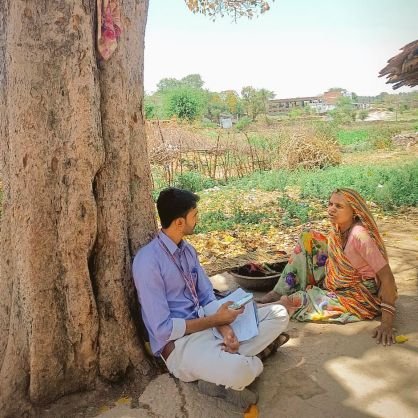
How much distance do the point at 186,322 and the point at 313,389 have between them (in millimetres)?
959

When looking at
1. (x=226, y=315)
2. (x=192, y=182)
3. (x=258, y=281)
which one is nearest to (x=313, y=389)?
(x=226, y=315)

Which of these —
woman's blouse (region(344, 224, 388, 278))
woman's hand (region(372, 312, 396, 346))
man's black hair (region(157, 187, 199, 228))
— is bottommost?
woman's hand (region(372, 312, 396, 346))

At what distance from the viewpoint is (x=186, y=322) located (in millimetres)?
2607

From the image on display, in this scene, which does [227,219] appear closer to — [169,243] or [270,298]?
[270,298]

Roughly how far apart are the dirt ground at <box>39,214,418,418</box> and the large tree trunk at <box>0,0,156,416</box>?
0.20 metres

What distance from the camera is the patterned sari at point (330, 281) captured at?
3568mm

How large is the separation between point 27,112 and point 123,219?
0.89m

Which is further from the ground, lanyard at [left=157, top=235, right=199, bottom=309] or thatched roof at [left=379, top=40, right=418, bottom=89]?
thatched roof at [left=379, top=40, right=418, bottom=89]

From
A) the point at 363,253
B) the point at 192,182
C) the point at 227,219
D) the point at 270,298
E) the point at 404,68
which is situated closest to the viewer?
the point at 363,253

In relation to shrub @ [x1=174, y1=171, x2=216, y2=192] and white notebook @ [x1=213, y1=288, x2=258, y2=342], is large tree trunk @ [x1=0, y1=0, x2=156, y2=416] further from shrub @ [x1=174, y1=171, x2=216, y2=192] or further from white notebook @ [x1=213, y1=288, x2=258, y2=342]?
shrub @ [x1=174, y1=171, x2=216, y2=192]

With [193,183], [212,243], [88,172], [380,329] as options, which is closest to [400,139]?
[193,183]

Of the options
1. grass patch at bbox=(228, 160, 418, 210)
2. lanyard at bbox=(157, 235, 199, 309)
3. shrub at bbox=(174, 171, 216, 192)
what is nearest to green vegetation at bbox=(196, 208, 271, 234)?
grass patch at bbox=(228, 160, 418, 210)

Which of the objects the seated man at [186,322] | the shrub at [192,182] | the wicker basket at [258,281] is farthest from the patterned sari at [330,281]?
the shrub at [192,182]

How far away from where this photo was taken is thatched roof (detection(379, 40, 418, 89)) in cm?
568
